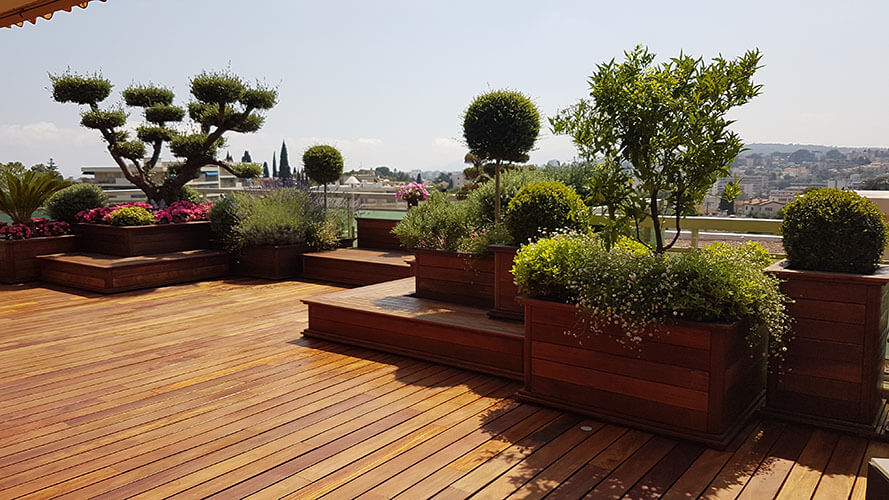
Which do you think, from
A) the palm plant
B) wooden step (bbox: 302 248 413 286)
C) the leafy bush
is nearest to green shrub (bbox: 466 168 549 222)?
wooden step (bbox: 302 248 413 286)

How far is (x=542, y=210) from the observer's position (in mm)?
3953

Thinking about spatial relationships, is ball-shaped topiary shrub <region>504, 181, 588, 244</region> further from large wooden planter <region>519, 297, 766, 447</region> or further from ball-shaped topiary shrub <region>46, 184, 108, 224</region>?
ball-shaped topiary shrub <region>46, 184, 108, 224</region>

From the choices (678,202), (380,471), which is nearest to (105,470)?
(380,471)

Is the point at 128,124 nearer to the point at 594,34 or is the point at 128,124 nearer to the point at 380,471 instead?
the point at 594,34

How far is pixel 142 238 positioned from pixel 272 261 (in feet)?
5.24

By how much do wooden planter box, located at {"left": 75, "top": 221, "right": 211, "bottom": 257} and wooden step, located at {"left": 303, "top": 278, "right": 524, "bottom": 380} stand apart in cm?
378

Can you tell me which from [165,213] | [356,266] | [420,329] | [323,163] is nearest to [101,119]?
[165,213]

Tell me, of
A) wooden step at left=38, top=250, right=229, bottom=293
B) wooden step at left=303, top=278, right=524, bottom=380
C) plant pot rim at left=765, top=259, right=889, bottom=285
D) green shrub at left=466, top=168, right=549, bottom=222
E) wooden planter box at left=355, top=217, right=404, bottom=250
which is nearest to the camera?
plant pot rim at left=765, top=259, right=889, bottom=285

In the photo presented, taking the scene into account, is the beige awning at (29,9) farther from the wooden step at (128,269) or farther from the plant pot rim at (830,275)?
the plant pot rim at (830,275)

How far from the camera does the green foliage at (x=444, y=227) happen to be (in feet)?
15.6

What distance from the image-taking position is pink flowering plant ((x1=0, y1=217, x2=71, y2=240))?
7.27 m

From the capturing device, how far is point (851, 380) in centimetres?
277

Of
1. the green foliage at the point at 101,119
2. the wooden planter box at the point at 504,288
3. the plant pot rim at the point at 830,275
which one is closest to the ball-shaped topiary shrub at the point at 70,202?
the green foliage at the point at 101,119

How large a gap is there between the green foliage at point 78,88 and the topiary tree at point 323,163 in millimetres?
2852
